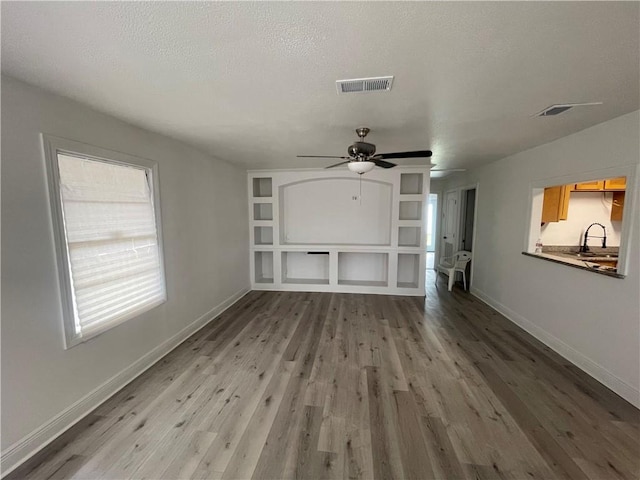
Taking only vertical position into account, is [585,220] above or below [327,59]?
below

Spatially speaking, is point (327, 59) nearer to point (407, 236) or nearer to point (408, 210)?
point (408, 210)

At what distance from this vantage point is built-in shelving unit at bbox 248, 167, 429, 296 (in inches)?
203

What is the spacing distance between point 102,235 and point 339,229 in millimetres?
3997

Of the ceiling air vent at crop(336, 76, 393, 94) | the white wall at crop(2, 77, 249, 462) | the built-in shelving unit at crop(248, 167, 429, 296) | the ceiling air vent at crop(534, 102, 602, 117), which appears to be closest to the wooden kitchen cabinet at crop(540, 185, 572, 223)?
the built-in shelving unit at crop(248, 167, 429, 296)

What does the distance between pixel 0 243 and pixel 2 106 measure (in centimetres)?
83

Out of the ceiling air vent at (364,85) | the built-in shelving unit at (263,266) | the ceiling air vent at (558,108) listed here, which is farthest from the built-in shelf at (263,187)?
the ceiling air vent at (558,108)

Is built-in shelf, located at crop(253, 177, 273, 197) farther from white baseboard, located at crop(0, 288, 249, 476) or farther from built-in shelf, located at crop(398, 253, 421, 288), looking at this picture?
white baseboard, located at crop(0, 288, 249, 476)

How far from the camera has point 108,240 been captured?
2328 millimetres

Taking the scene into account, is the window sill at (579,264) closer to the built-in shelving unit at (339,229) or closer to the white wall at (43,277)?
the built-in shelving unit at (339,229)

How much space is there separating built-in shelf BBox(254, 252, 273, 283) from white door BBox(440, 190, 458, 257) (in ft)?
14.3

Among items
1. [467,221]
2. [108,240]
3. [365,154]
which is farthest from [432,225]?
[108,240]

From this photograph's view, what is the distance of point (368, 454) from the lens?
1.76 metres

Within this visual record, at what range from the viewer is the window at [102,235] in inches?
78.0

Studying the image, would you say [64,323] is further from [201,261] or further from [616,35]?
[616,35]
